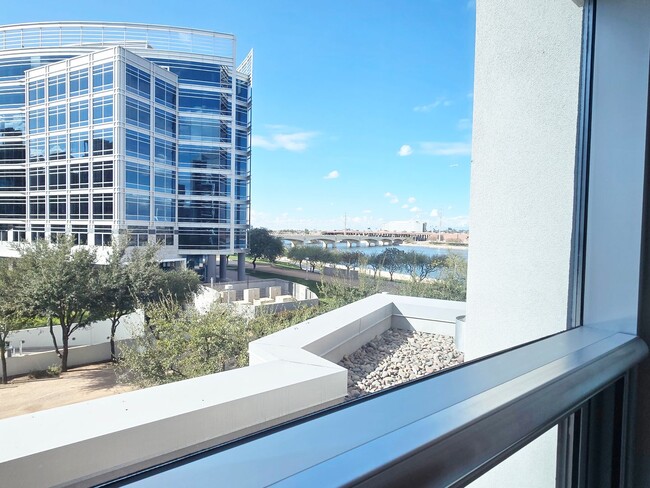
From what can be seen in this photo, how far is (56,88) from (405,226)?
1.02 m

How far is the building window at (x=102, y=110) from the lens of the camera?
0.87 meters

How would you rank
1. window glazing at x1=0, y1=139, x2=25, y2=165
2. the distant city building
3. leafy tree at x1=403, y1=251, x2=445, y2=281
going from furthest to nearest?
leafy tree at x1=403, y1=251, x2=445, y2=281
the distant city building
window glazing at x1=0, y1=139, x2=25, y2=165

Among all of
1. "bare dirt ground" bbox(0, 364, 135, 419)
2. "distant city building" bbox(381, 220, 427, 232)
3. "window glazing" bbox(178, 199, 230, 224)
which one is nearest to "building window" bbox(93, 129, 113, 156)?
"window glazing" bbox(178, 199, 230, 224)

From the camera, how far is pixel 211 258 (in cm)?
109

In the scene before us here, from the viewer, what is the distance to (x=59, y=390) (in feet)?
2.38

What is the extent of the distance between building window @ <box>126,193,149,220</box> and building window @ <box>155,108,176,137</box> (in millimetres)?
175

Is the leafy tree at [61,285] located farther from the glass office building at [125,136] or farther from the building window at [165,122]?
the building window at [165,122]

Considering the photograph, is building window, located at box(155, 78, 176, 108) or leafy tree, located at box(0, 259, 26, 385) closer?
leafy tree, located at box(0, 259, 26, 385)

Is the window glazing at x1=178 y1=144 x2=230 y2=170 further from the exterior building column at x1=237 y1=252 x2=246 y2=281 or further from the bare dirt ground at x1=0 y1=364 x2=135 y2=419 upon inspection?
the bare dirt ground at x1=0 y1=364 x2=135 y2=419

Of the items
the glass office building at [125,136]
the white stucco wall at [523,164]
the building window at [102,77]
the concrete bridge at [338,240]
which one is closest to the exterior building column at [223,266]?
the glass office building at [125,136]

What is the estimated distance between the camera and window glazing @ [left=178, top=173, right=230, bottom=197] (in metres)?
1.03

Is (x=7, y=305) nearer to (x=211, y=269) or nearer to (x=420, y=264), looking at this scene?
(x=211, y=269)

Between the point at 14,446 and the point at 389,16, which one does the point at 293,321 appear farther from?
the point at 389,16

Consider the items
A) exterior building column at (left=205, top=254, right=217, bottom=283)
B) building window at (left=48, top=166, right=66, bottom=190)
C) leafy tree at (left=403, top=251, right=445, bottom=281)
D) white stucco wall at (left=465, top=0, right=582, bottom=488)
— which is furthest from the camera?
white stucco wall at (left=465, top=0, right=582, bottom=488)
